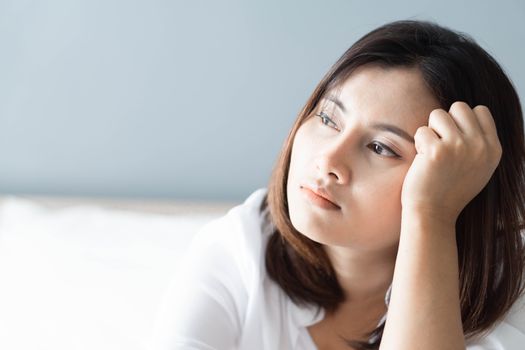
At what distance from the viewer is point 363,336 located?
130 cm

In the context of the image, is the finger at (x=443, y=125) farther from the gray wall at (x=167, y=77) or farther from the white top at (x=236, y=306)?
the gray wall at (x=167, y=77)

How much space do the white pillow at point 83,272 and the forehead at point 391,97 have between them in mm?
668

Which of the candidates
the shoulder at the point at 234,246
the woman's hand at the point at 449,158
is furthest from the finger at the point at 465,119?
the shoulder at the point at 234,246

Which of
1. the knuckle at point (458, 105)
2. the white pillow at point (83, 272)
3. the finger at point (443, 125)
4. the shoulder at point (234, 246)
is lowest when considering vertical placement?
the white pillow at point (83, 272)

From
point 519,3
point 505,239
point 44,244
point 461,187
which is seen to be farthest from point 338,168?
point 519,3

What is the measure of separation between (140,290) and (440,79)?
855 millimetres

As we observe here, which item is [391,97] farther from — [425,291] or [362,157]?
[425,291]

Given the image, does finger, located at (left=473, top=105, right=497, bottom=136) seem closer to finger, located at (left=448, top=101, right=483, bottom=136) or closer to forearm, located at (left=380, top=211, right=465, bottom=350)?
finger, located at (left=448, top=101, right=483, bottom=136)

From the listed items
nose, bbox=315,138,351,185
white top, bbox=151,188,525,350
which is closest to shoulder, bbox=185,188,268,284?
white top, bbox=151,188,525,350

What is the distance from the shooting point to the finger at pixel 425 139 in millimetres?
1025

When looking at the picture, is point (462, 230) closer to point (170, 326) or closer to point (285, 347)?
point (285, 347)

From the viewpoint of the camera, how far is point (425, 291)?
1.04 m

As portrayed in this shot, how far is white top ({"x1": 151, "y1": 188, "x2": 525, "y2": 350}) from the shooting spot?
3.85 feet

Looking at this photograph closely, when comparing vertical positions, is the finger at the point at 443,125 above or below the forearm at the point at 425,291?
above
